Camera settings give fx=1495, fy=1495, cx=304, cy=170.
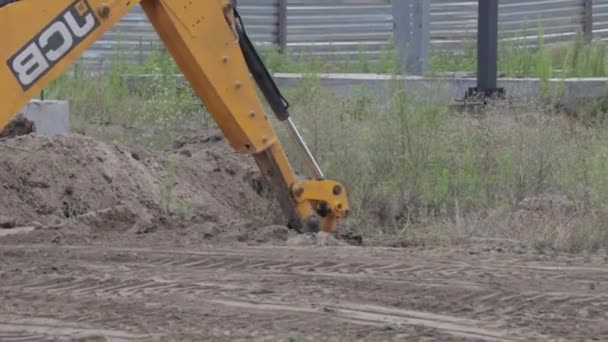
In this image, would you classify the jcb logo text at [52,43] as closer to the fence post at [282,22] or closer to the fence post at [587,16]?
the fence post at [282,22]

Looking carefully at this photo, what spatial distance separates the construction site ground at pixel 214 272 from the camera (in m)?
7.06

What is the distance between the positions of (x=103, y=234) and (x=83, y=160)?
4.65 ft

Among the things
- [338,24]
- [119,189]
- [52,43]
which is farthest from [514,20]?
[52,43]

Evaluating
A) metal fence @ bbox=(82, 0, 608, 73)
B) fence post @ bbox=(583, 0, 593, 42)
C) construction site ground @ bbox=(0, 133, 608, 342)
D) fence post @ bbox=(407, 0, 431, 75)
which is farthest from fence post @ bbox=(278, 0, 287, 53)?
construction site ground @ bbox=(0, 133, 608, 342)

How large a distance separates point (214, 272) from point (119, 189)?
122 inches

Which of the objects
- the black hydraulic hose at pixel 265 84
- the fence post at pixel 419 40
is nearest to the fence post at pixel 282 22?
the fence post at pixel 419 40

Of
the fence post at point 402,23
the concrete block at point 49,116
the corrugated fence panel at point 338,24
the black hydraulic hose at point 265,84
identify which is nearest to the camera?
the black hydraulic hose at point 265,84

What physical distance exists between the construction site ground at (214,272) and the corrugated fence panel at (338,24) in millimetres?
9867

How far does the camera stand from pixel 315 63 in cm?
1883

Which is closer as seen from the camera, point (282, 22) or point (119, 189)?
point (119, 189)

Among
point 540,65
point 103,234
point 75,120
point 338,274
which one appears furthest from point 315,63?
point 338,274

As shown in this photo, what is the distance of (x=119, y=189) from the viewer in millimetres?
11609

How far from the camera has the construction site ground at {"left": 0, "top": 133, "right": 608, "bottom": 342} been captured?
23.2ft

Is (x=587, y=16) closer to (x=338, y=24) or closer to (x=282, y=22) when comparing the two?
(x=338, y=24)
